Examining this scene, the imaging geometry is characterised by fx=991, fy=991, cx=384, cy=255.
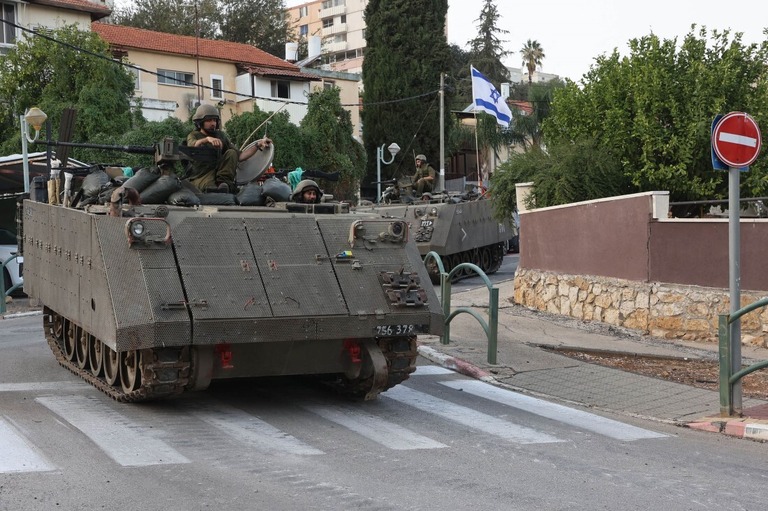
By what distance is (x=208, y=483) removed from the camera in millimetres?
6195

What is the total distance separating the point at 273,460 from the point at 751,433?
3865 millimetres

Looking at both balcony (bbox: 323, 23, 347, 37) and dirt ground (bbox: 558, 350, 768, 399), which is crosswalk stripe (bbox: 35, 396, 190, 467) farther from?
balcony (bbox: 323, 23, 347, 37)

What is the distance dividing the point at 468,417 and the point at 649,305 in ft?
20.6

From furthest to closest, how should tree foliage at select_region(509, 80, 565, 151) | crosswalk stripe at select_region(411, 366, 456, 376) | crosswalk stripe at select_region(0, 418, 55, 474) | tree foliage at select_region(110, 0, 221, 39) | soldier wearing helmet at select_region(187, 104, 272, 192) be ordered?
tree foliage at select_region(110, 0, 221, 39) < tree foliage at select_region(509, 80, 565, 151) < crosswalk stripe at select_region(411, 366, 456, 376) < soldier wearing helmet at select_region(187, 104, 272, 192) < crosswalk stripe at select_region(0, 418, 55, 474)

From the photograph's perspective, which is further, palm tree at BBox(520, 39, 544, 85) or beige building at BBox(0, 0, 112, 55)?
palm tree at BBox(520, 39, 544, 85)

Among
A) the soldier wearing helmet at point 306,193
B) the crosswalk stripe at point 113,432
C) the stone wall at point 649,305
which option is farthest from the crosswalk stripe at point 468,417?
the stone wall at point 649,305

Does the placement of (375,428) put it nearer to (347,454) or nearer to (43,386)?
(347,454)

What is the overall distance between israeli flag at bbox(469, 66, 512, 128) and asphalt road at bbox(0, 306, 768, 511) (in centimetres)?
2019

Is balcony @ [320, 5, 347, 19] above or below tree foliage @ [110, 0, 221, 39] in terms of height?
above

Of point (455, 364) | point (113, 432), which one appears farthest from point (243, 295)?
point (455, 364)

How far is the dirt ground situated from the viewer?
10.3 m

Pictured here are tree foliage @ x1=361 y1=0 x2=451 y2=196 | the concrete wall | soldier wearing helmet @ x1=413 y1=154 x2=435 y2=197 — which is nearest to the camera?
the concrete wall

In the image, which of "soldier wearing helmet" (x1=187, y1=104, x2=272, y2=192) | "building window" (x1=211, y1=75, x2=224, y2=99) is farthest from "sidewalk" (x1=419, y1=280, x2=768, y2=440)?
"building window" (x1=211, y1=75, x2=224, y2=99)

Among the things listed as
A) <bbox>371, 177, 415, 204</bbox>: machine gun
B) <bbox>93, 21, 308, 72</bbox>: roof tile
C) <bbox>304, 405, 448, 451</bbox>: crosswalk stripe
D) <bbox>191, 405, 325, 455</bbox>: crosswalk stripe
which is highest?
<bbox>93, 21, 308, 72</bbox>: roof tile
